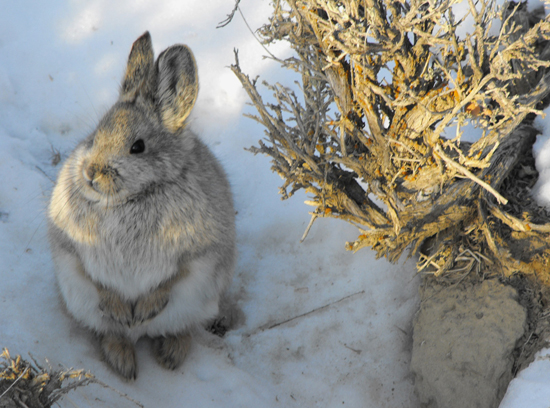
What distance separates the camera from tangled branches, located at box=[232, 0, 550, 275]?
99.0 inches

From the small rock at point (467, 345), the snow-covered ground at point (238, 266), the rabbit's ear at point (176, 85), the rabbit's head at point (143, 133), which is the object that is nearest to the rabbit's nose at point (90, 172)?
the rabbit's head at point (143, 133)

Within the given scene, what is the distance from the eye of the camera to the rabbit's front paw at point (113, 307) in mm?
3125

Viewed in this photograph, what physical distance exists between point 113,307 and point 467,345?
86.8 inches

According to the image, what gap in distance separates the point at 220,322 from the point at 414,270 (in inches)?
61.0

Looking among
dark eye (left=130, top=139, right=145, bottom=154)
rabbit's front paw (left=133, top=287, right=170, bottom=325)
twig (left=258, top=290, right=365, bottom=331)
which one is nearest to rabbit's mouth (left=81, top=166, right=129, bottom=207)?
dark eye (left=130, top=139, right=145, bottom=154)

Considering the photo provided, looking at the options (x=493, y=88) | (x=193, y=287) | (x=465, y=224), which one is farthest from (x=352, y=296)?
(x=493, y=88)

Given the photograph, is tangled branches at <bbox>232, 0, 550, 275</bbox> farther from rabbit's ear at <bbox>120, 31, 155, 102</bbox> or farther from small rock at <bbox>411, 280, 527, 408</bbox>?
rabbit's ear at <bbox>120, 31, 155, 102</bbox>

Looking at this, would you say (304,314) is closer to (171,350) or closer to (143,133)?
(171,350)

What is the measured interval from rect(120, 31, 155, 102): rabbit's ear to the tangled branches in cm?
59

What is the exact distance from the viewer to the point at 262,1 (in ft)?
16.4

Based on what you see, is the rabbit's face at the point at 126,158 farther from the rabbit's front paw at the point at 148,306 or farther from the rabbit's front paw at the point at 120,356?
the rabbit's front paw at the point at 120,356

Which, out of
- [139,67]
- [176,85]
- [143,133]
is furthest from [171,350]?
[139,67]

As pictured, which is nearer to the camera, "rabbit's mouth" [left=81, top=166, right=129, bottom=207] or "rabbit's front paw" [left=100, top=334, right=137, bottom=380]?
"rabbit's mouth" [left=81, top=166, right=129, bottom=207]

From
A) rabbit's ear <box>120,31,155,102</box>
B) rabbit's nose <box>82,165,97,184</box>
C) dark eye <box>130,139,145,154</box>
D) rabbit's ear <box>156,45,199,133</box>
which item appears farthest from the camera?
rabbit's ear <box>120,31,155,102</box>
